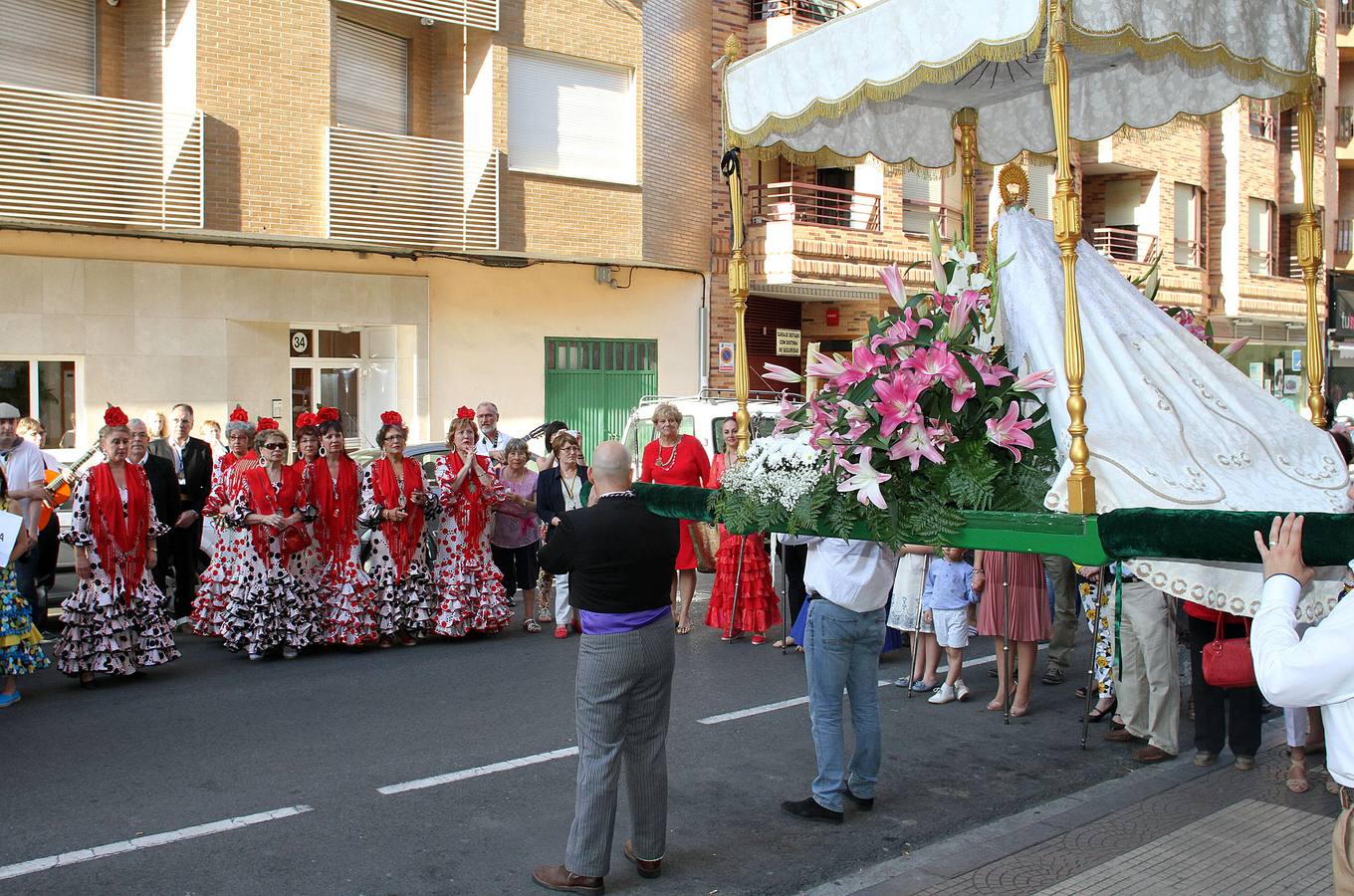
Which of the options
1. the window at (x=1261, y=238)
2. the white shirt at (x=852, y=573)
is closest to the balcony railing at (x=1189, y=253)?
the window at (x=1261, y=238)

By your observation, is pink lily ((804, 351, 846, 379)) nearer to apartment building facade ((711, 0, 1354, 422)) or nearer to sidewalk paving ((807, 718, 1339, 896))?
sidewalk paving ((807, 718, 1339, 896))

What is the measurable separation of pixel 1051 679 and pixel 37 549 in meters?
8.13

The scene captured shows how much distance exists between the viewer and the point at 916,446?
509cm

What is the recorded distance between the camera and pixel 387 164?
17.5 meters

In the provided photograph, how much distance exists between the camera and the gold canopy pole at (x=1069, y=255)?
15.9 ft

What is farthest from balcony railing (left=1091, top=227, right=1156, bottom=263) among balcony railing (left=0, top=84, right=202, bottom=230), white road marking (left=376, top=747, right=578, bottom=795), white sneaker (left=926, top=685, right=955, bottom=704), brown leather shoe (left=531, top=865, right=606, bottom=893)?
brown leather shoe (left=531, top=865, right=606, bottom=893)

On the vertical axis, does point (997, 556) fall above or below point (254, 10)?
below

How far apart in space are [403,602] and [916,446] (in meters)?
6.36

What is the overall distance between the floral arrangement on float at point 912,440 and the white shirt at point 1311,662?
1.55 metres

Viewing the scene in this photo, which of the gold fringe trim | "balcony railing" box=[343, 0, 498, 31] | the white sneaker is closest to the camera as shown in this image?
the gold fringe trim

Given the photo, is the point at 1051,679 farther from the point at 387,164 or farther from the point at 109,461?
the point at 387,164

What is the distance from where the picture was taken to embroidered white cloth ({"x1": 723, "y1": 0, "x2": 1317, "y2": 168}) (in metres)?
5.53

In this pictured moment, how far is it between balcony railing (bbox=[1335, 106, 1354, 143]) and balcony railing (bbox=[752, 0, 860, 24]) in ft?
60.9

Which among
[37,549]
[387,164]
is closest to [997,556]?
[37,549]
